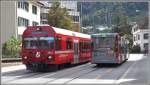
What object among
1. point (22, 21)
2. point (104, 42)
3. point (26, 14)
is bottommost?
point (104, 42)

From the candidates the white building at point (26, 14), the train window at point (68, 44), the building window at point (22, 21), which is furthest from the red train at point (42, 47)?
the building window at point (22, 21)

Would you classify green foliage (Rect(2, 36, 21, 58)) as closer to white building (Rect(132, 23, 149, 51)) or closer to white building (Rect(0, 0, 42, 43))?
white building (Rect(0, 0, 42, 43))

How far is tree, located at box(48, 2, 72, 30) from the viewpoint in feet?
239

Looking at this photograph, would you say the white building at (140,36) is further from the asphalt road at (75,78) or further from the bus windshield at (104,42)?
the asphalt road at (75,78)

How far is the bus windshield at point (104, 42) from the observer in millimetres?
35781

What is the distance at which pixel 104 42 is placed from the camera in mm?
35969

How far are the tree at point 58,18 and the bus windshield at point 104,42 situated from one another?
36.6 metres

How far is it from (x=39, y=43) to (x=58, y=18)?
147 feet

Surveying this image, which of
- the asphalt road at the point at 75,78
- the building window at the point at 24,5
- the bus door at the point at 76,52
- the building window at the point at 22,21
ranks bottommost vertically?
the asphalt road at the point at 75,78

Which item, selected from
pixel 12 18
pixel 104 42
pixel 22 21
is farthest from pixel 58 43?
pixel 22 21

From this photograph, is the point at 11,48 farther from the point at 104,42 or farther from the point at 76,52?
the point at 104,42

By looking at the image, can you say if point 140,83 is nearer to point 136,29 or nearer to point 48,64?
point 48,64

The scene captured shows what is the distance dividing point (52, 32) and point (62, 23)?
143ft

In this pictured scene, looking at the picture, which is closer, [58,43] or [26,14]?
[58,43]
